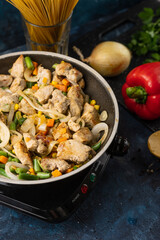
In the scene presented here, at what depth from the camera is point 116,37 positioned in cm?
253

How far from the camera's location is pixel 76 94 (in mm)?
1757

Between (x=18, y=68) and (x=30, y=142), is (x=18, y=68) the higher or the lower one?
the higher one

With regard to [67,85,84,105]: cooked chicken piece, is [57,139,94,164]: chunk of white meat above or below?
below

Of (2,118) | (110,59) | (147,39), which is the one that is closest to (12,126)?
(2,118)

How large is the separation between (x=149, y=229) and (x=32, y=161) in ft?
2.60

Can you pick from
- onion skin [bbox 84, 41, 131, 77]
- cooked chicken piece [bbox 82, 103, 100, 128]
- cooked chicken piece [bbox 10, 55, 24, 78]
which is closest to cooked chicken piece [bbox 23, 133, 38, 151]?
cooked chicken piece [bbox 82, 103, 100, 128]

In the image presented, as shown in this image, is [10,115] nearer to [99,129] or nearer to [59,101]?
[59,101]

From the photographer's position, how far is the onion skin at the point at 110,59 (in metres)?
2.15

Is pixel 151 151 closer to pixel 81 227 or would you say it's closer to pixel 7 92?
pixel 81 227

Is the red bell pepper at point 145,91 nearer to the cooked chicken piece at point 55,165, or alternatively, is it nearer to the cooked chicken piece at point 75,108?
the cooked chicken piece at point 75,108

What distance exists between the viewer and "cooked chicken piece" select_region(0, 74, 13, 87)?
1.82m

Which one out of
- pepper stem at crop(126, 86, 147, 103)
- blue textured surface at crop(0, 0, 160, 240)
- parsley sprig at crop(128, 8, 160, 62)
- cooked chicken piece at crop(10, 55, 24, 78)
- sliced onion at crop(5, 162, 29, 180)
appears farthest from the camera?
parsley sprig at crop(128, 8, 160, 62)

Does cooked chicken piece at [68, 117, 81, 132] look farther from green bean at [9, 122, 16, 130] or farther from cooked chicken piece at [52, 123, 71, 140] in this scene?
green bean at [9, 122, 16, 130]

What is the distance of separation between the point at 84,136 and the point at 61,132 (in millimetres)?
131
